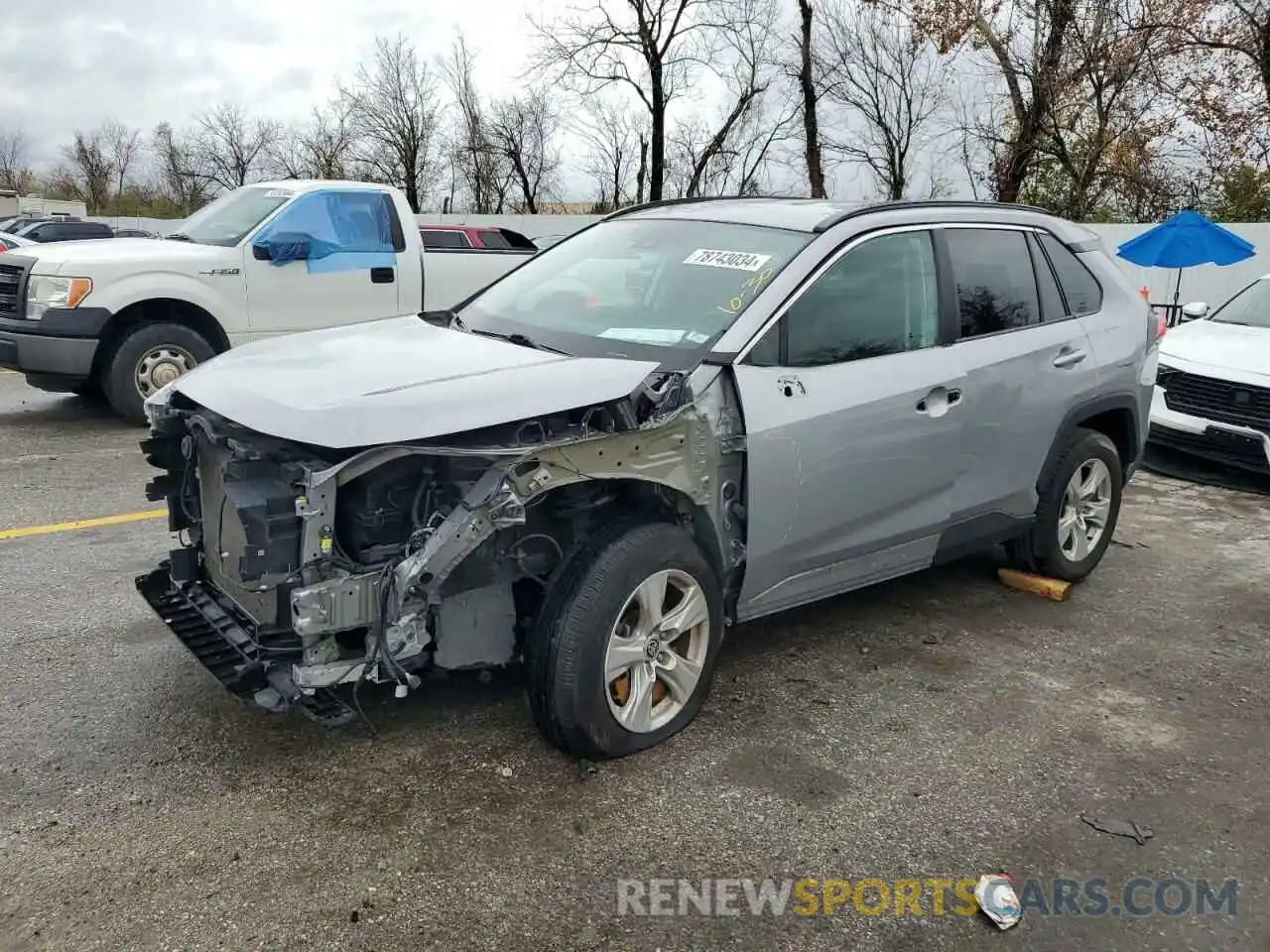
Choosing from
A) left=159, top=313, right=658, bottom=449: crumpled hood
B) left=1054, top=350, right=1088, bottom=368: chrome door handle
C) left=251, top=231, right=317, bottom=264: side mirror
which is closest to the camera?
left=159, top=313, right=658, bottom=449: crumpled hood

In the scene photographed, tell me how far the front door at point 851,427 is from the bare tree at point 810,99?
25611mm

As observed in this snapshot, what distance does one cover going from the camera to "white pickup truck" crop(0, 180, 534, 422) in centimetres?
775

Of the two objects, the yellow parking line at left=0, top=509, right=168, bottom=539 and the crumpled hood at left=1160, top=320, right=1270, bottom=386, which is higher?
the crumpled hood at left=1160, top=320, right=1270, bottom=386

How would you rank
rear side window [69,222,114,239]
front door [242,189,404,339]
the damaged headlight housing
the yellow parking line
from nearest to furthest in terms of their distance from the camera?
the yellow parking line → the damaged headlight housing → front door [242,189,404,339] → rear side window [69,222,114,239]

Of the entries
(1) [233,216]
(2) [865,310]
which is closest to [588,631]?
(2) [865,310]

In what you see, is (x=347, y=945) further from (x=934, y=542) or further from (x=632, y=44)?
(x=632, y=44)

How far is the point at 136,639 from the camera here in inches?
163

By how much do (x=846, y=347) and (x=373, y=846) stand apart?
2337 mm

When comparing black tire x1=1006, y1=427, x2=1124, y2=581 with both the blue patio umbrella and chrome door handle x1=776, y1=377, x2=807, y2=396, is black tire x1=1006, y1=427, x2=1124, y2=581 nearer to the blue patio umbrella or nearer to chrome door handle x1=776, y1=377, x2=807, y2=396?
chrome door handle x1=776, y1=377, x2=807, y2=396

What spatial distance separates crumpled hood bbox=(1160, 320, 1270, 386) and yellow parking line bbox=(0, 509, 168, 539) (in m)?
6.60

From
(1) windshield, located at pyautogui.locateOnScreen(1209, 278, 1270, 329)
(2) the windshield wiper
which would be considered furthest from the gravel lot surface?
(1) windshield, located at pyautogui.locateOnScreen(1209, 278, 1270, 329)

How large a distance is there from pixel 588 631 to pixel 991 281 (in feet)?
8.51

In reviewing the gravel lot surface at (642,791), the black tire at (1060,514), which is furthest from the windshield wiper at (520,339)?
the black tire at (1060,514)

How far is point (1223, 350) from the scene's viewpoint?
7.84m
